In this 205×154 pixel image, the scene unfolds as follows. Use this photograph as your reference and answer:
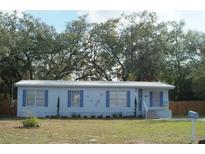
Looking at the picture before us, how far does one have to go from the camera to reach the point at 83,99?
107 ft

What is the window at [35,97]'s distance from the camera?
32.0 metres

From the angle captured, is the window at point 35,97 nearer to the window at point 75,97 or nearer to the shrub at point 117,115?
the window at point 75,97

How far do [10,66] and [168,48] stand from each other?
1454cm

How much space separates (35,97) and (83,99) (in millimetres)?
3268

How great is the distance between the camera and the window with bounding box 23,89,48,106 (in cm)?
3203

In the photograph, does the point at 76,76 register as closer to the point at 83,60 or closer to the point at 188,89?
the point at 83,60

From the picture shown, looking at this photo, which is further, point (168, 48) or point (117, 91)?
point (168, 48)

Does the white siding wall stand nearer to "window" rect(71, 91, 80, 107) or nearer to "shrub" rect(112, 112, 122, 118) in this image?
"shrub" rect(112, 112, 122, 118)

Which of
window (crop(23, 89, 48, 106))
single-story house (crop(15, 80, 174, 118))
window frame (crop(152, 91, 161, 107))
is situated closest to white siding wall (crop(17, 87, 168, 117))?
single-story house (crop(15, 80, 174, 118))

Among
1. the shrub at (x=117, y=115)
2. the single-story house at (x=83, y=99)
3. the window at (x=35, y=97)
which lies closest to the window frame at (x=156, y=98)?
the single-story house at (x=83, y=99)
